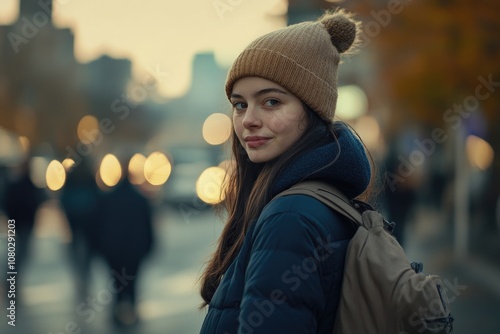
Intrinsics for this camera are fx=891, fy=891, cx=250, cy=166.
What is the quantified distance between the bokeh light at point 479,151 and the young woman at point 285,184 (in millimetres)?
14774

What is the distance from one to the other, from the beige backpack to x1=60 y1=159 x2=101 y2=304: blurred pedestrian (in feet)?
28.7

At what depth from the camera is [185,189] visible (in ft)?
94.2

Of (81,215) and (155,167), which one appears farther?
(155,167)

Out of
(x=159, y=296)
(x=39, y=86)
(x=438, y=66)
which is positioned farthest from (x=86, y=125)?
(x=159, y=296)

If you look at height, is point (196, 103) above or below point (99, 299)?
above

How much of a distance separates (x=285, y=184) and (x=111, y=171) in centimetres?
899

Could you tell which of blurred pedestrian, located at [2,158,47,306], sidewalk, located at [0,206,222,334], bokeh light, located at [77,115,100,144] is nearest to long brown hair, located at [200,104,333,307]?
sidewalk, located at [0,206,222,334]

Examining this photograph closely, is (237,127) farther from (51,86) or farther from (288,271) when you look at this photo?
(51,86)

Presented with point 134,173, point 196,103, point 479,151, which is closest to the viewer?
point 134,173

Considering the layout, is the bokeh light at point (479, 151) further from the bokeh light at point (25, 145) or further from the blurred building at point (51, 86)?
the blurred building at point (51, 86)

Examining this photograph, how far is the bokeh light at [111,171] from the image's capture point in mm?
10503

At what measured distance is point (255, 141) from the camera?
2594mm

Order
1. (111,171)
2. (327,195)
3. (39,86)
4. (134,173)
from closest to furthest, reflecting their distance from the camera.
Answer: (327,195) → (134,173) → (111,171) → (39,86)

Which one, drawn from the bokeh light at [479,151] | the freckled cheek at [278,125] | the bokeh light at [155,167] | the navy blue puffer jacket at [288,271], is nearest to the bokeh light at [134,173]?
the freckled cheek at [278,125]
